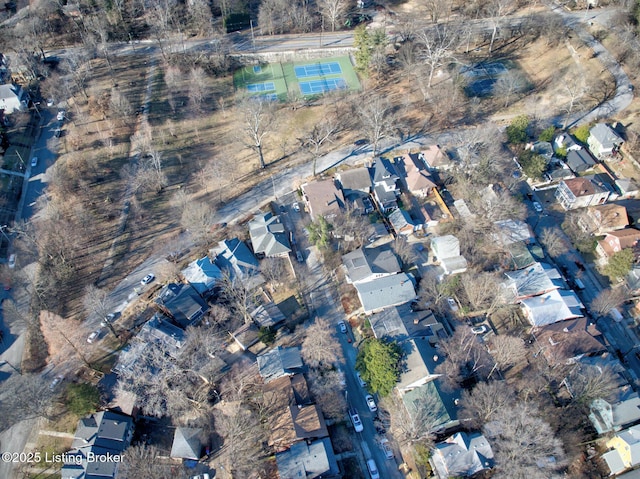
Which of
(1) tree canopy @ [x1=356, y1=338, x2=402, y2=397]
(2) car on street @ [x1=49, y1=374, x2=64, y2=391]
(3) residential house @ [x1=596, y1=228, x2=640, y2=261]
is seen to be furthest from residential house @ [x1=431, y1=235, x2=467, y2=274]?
(2) car on street @ [x1=49, y1=374, x2=64, y2=391]

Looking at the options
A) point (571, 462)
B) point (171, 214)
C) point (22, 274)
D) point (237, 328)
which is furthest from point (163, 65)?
point (571, 462)

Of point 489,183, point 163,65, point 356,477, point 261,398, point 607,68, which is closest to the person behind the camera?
point 356,477

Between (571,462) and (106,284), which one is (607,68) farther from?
(106,284)

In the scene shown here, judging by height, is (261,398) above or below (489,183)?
below

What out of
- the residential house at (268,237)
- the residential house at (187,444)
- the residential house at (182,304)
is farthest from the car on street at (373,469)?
the residential house at (268,237)

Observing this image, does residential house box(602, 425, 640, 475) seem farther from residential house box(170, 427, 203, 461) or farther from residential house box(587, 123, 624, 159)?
residential house box(587, 123, 624, 159)

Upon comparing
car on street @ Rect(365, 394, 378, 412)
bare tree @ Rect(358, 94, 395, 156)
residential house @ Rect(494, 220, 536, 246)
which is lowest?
car on street @ Rect(365, 394, 378, 412)

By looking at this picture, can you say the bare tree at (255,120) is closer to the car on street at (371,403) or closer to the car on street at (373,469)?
the car on street at (371,403)
